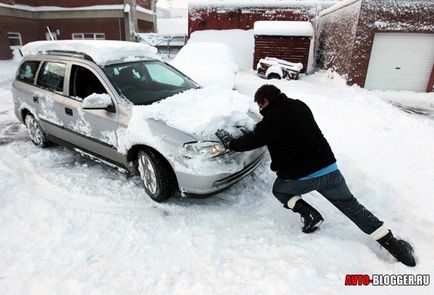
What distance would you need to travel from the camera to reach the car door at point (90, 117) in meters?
3.70

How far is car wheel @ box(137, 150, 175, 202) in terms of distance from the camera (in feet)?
10.9

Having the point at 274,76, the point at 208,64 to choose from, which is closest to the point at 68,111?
the point at 208,64

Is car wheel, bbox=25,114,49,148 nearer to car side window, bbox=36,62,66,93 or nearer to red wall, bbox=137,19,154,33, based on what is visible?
car side window, bbox=36,62,66,93

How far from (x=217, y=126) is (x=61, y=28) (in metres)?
21.0

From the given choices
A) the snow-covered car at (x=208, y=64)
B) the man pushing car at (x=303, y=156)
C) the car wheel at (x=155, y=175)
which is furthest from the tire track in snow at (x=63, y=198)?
the snow-covered car at (x=208, y=64)

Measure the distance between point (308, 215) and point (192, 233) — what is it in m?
1.20

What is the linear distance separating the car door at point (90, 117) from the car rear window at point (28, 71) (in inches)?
47.1

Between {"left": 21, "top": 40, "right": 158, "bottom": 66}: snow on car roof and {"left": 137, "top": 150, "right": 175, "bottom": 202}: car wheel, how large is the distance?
1.49m

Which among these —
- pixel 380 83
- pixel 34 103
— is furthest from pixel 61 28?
pixel 380 83

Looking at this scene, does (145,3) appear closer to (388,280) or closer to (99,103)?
(99,103)

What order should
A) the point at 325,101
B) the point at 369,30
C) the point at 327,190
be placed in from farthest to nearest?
1. the point at 369,30
2. the point at 325,101
3. the point at 327,190

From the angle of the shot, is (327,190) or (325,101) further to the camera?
(325,101)

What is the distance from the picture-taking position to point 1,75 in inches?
523

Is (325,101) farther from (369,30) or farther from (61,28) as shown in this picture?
(61,28)
